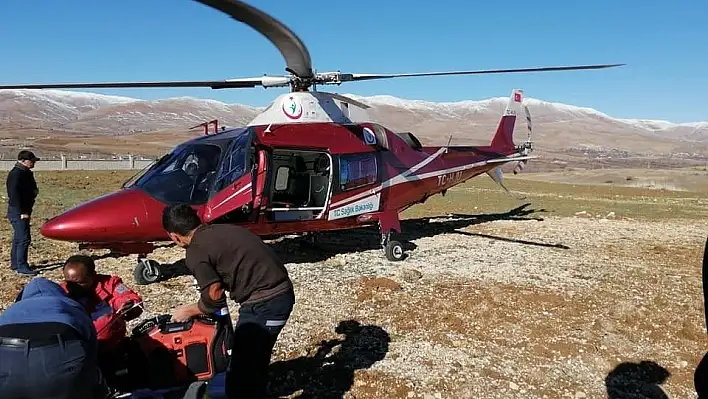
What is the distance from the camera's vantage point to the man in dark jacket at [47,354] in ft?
7.39

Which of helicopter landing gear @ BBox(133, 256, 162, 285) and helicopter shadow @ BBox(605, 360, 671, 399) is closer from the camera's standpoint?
helicopter shadow @ BBox(605, 360, 671, 399)

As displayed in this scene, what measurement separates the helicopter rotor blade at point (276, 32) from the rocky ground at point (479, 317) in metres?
3.44

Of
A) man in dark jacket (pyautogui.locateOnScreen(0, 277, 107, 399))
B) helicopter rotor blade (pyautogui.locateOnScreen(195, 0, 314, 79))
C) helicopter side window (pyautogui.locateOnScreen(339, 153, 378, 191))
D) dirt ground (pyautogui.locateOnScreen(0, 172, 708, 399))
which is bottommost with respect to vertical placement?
dirt ground (pyautogui.locateOnScreen(0, 172, 708, 399))

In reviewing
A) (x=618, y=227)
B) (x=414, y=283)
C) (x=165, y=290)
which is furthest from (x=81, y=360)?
(x=618, y=227)

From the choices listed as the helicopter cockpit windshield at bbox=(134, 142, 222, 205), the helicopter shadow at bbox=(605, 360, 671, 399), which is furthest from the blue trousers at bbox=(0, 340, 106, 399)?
the helicopter cockpit windshield at bbox=(134, 142, 222, 205)

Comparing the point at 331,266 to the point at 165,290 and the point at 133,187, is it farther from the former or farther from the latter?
the point at 133,187

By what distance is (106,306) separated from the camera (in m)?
3.79

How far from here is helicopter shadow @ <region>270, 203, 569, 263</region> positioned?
10156 mm

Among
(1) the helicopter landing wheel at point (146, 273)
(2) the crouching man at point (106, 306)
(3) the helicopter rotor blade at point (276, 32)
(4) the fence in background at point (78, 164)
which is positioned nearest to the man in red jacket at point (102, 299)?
(2) the crouching man at point (106, 306)

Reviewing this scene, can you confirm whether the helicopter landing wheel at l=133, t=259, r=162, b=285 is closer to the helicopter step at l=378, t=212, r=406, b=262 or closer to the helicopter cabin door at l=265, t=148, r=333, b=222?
the helicopter cabin door at l=265, t=148, r=333, b=222

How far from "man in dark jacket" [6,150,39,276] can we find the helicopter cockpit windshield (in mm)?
1919

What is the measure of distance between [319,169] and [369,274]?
230cm

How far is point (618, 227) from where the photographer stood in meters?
A: 14.2

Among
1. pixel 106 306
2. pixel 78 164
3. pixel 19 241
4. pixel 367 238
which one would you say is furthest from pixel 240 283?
pixel 78 164
